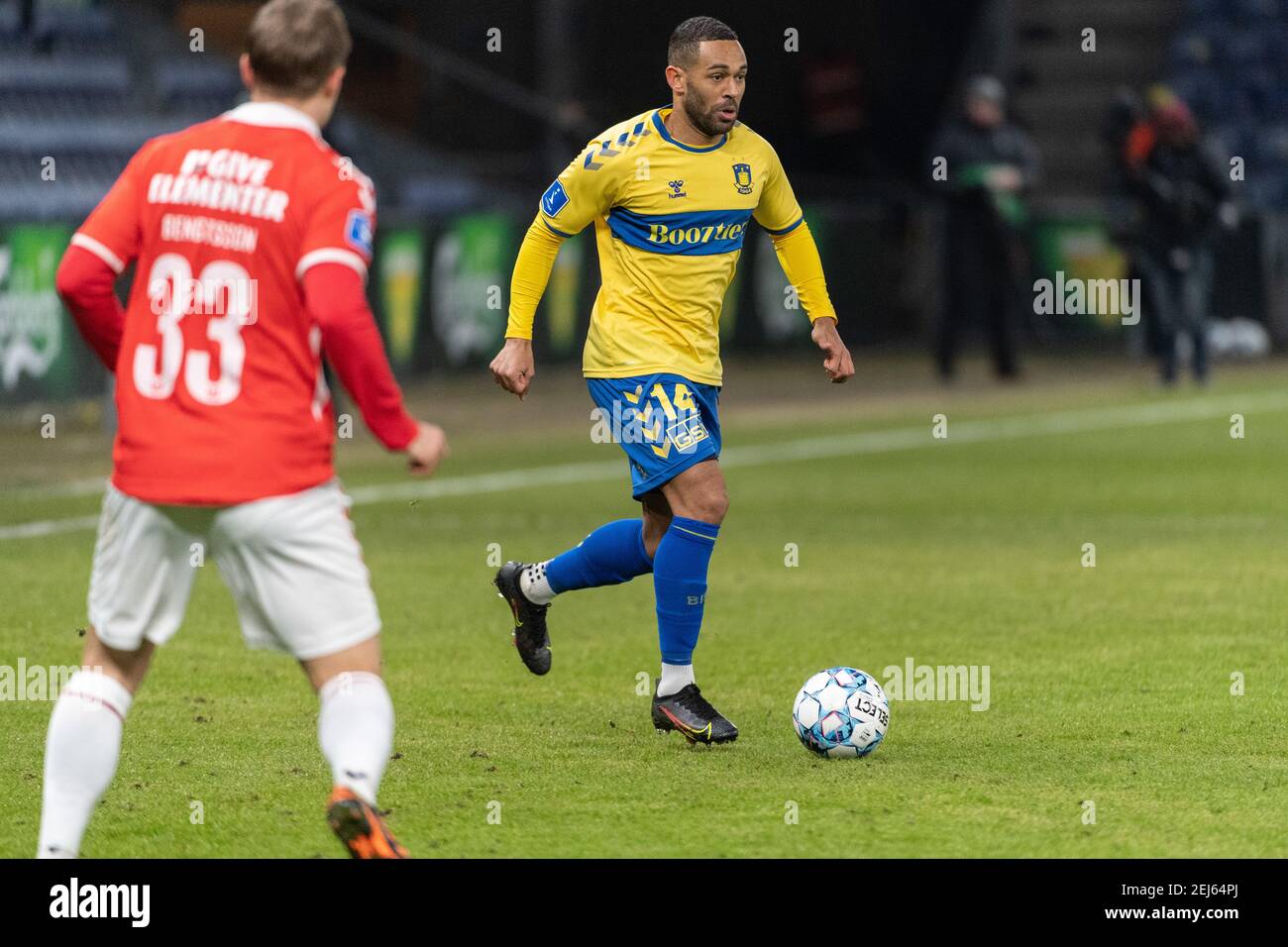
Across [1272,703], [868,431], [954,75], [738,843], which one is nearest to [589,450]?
[868,431]

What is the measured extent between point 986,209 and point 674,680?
1600cm

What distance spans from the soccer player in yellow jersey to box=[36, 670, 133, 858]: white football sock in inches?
88.7

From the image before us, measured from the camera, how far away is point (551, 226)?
7312 millimetres

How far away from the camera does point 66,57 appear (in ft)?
72.1

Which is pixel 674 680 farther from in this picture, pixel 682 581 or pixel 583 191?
pixel 583 191

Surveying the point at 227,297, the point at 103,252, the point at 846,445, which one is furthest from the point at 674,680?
the point at 846,445

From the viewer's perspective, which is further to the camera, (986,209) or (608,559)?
(986,209)

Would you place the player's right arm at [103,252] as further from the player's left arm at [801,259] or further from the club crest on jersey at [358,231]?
the player's left arm at [801,259]

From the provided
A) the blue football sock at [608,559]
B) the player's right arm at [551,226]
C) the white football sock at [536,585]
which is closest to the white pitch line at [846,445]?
the white football sock at [536,585]

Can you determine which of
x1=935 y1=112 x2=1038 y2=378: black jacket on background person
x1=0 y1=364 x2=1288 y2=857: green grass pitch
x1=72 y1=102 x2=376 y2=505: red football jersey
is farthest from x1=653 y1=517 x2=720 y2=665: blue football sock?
x1=935 y1=112 x2=1038 y2=378: black jacket on background person

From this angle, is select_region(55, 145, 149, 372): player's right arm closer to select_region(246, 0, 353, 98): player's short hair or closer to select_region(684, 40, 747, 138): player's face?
select_region(246, 0, 353, 98): player's short hair

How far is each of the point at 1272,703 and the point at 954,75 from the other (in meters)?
22.3

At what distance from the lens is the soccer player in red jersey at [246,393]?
4.88 metres
